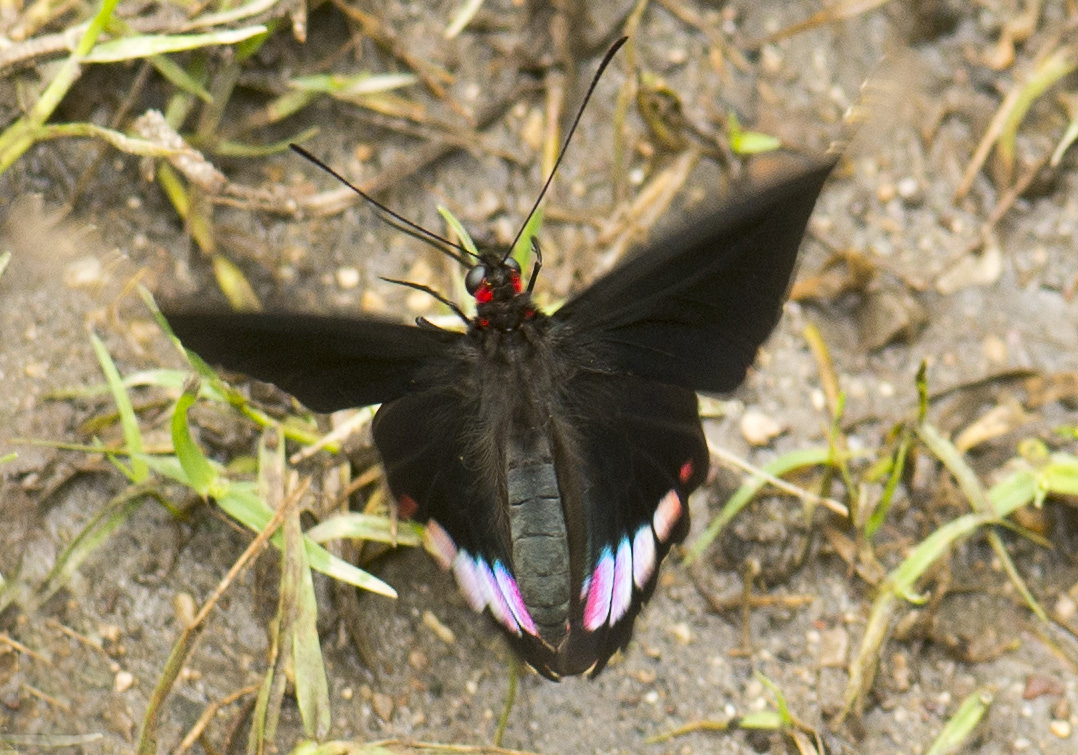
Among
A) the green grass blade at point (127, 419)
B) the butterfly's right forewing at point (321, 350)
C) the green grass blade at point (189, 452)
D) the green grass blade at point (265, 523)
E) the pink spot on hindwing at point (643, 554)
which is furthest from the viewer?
the green grass blade at point (127, 419)

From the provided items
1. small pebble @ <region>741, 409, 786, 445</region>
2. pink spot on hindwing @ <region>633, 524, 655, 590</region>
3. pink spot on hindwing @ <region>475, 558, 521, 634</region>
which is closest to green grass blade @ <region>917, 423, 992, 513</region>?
small pebble @ <region>741, 409, 786, 445</region>

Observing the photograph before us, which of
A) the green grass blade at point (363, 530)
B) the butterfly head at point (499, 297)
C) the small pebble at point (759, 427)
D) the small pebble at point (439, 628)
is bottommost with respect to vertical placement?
the small pebble at point (439, 628)

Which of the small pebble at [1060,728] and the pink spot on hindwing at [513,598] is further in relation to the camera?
the small pebble at [1060,728]

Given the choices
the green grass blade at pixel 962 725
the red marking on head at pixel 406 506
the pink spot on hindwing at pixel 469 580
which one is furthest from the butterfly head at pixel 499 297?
the green grass blade at pixel 962 725

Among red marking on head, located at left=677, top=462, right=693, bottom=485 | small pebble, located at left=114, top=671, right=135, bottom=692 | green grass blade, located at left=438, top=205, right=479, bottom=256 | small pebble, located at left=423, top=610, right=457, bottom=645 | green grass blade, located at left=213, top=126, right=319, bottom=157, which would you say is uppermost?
green grass blade, located at left=438, top=205, right=479, bottom=256

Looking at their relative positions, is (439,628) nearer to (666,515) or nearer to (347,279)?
(666,515)

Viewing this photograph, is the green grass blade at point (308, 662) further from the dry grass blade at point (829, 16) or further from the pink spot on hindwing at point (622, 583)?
the dry grass blade at point (829, 16)

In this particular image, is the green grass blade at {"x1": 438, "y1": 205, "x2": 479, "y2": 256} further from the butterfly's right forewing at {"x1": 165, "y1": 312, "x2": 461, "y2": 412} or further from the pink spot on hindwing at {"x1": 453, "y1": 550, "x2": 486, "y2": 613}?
the pink spot on hindwing at {"x1": 453, "y1": 550, "x2": 486, "y2": 613}
